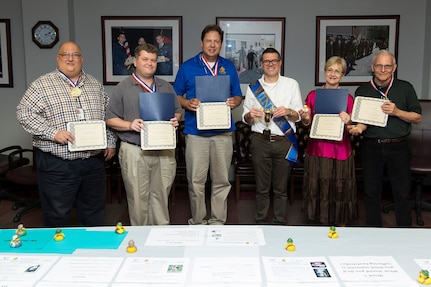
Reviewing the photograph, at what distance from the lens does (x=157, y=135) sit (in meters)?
2.62

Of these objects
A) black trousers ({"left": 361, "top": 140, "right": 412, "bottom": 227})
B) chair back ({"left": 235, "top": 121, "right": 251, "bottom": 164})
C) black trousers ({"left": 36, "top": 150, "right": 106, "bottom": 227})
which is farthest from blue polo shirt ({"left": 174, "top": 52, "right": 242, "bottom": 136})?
chair back ({"left": 235, "top": 121, "right": 251, "bottom": 164})

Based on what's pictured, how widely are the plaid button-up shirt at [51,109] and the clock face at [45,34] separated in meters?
2.17

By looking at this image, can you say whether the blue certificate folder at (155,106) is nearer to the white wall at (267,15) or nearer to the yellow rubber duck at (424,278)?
the yellow rubber duck at (424,278)

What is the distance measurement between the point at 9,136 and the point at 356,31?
14.5ft

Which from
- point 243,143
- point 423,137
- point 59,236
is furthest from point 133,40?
point 59,236

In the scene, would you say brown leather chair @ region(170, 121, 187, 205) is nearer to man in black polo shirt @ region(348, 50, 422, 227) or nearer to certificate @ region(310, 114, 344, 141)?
certificate @ region(310, 114, 344, 141)

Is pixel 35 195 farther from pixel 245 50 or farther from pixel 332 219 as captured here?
pixel 332 219

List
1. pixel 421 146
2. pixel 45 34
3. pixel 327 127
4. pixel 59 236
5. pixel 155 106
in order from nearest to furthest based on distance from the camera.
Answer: pixel 59 236
pixel 155 106
pixel 327 127
pixel 421 146
pixel 45 34

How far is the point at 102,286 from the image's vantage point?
1305 millimetres

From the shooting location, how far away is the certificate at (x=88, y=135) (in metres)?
2.50

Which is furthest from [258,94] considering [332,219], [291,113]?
[332,219]

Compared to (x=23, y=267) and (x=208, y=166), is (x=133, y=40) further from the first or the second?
(x=23, y=267)

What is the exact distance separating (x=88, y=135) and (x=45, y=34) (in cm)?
252

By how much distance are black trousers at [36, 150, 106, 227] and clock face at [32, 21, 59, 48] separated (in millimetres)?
2271
